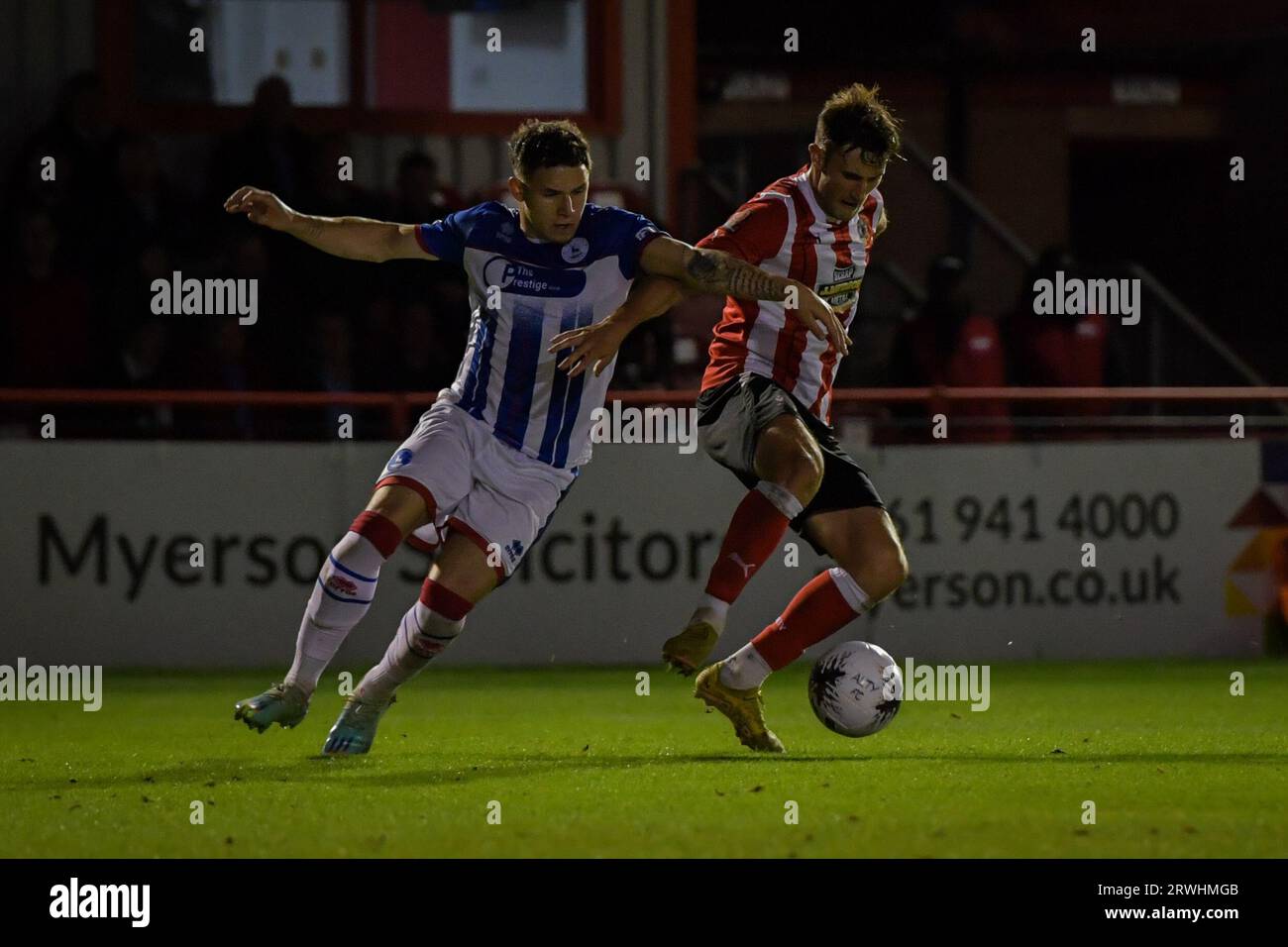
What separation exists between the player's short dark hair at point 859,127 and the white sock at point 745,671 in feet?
5.85

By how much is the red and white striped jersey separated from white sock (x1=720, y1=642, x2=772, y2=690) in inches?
39.1

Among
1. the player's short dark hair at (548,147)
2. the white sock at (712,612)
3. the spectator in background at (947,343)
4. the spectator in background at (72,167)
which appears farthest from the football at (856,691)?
the spectator in background at (72,167)

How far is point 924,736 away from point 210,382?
5.43 meters

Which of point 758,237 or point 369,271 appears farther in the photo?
A: point 369,271

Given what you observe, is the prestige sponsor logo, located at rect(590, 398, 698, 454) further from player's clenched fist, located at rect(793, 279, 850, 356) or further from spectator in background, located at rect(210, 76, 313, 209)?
player's clenched fist, located at rect(793, 279, 850, 356)

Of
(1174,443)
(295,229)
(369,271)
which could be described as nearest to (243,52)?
(369,271)

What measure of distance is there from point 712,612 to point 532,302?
126 cm

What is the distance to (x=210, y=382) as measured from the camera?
12.3 meters

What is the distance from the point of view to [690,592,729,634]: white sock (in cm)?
775

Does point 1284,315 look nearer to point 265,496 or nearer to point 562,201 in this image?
point 265,496

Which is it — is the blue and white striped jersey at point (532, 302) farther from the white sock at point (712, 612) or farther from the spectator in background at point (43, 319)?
the spectator in background at point (43, 319)

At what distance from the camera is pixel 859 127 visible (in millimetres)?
7695
